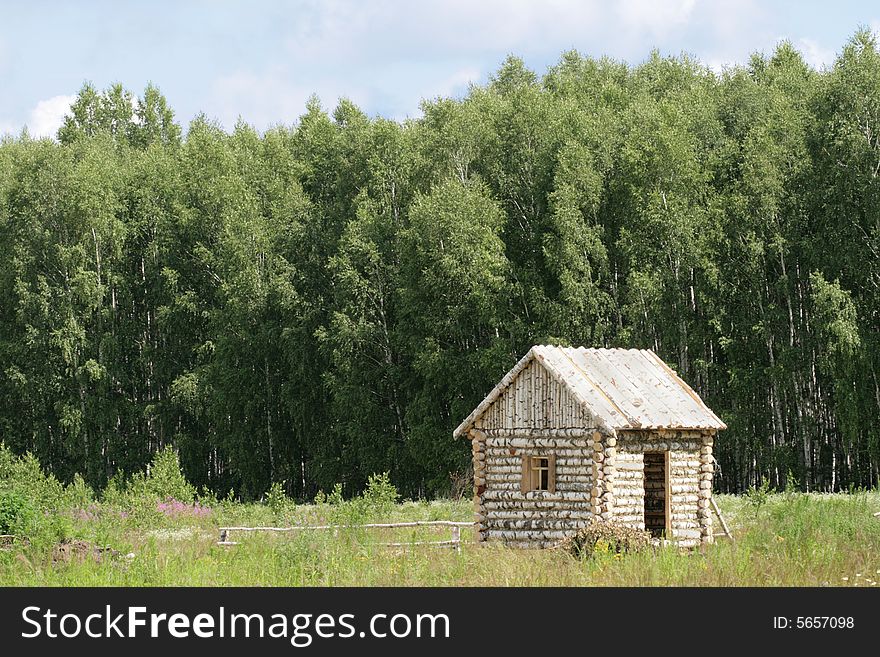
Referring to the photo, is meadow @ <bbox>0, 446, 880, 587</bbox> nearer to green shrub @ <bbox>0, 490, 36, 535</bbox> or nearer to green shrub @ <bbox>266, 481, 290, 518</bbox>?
green shrub @ <bbox>0, 490, 36, 535</bbox>

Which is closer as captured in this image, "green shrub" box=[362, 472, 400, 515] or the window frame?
the window frame

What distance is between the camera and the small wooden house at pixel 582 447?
71.4 ft

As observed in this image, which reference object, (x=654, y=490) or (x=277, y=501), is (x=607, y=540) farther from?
(x=277, y=501)

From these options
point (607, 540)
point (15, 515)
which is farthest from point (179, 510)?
point (607, 540)

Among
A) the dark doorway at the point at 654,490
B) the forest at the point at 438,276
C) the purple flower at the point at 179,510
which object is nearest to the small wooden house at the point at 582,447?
the dark doorway at the point at 654,490

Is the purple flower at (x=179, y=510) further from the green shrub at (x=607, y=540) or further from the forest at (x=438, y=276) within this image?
the green shrub at (x=607, y=540)

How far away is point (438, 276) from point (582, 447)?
16.9 meters

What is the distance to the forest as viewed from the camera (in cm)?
3494

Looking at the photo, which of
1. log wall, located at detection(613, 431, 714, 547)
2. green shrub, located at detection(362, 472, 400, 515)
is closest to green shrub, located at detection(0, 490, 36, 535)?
log wall, located at detection(613, 431, 714, 547)

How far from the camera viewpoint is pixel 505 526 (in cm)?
2292

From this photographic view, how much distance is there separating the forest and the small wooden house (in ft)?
35.9

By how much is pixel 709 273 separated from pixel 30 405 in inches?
1100

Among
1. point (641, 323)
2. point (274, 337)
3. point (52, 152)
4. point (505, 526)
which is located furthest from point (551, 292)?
point (52, 152)
